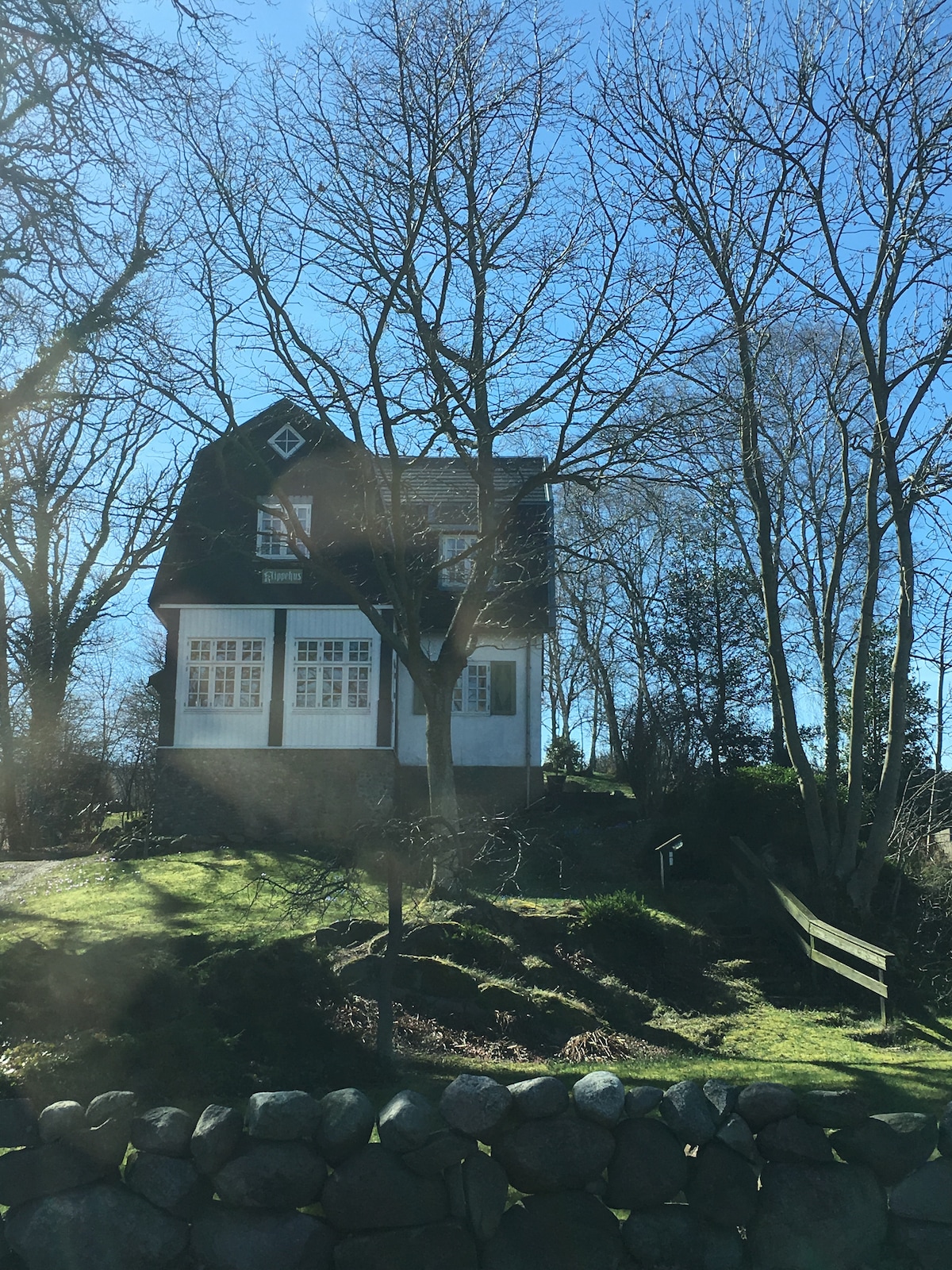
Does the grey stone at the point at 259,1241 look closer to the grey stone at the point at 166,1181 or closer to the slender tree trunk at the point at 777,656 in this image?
the grey stone at the point at 166,1181

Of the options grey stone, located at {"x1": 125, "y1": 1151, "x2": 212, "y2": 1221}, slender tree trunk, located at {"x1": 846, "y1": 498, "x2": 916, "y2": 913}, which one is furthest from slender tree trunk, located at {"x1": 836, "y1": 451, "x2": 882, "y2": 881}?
grey stone, located at {"x1": 125, "y1": 1151, "x2": 212, "y2": 1221}

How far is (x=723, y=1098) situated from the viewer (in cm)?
556

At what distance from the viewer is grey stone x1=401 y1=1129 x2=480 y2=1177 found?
16.9 feet

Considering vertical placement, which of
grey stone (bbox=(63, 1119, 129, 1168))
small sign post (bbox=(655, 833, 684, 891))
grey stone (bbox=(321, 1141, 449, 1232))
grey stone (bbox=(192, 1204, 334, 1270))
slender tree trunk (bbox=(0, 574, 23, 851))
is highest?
slender tree trunk (bbox=(0, 574, 23, 851))

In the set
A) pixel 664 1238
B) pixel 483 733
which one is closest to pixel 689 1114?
pixel 664 1238

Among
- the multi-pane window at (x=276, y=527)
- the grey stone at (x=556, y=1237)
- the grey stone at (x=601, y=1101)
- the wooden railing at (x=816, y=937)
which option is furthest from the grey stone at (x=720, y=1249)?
the multi-pane window at (x=276, y=527)

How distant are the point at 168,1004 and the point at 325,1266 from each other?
304 centimetres

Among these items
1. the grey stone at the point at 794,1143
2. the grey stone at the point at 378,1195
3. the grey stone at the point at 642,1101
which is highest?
the grey stone at the point at 642,1101

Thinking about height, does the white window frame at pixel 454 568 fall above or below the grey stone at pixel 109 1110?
above

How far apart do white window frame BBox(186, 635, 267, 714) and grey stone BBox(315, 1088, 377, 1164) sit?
19.4 metres

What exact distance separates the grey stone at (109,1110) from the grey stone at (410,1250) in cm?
118

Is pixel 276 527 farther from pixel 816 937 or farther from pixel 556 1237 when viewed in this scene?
pixel 556 1237

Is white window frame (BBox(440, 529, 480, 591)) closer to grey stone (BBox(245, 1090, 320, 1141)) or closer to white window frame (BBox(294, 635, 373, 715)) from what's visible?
white window frame (BBox(294, 635, 373, 715))

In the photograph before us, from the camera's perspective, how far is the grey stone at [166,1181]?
5094 mm
